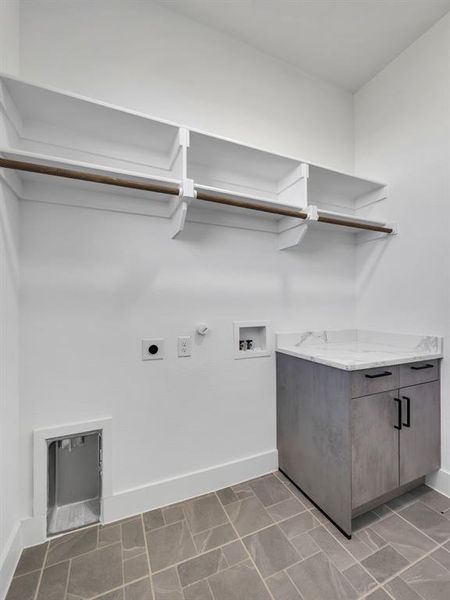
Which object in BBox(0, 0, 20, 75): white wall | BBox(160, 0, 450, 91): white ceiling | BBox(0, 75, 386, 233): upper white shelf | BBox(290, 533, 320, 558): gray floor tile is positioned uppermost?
BBox(160, 0, 450, 91): white ceiling

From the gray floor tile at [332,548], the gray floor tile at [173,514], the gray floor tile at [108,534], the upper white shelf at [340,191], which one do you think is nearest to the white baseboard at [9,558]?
the gray floor tile at [108,534]

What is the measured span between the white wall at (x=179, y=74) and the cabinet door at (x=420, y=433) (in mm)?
1779

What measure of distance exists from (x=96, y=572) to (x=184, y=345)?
3.46ft

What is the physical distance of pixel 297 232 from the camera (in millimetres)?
1749

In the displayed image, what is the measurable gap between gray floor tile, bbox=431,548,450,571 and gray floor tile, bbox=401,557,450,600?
2 centimetres

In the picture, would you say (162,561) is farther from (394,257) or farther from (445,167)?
(445,167)

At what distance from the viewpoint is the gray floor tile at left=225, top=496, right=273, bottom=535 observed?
140 cm

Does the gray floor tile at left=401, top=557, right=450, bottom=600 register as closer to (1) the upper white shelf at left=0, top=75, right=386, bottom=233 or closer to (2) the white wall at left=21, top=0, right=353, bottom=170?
(1) the upper white shelf at left=0, top=75, right=386, bottom=233

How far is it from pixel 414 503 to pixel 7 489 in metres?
2.13

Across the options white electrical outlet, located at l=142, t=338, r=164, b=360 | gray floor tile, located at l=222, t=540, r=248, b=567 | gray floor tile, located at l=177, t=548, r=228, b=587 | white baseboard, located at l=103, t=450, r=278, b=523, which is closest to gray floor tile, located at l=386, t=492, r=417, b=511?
white baseboard, located at l=103, t=450, r=278, b=523

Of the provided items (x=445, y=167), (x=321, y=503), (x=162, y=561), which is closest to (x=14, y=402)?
(x=162, y=561)

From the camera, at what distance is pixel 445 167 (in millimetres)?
1676

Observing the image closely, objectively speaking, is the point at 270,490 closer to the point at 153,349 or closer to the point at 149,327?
the point at 153,349

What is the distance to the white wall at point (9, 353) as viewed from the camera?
1113 mm
